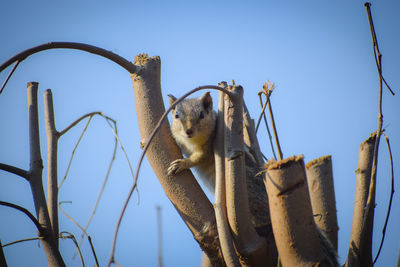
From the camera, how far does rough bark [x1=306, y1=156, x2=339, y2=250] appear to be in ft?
10.6

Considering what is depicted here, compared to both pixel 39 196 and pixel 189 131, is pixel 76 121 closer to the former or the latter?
pixel 39 196

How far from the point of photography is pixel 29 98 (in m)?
3.00

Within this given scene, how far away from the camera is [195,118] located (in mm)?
3635

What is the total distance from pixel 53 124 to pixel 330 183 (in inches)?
102

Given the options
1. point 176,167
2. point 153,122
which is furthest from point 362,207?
point 153,122

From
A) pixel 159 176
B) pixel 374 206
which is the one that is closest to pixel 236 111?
pixel 159 176

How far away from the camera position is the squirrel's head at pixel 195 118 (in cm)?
356

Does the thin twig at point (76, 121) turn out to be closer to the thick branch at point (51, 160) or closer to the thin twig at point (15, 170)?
the thick branch at point (51, 160)

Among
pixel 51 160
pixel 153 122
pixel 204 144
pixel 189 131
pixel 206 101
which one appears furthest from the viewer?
pixel 206 101

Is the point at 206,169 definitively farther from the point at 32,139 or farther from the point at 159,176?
the point at 32,139

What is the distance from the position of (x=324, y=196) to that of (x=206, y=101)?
5.09 feet

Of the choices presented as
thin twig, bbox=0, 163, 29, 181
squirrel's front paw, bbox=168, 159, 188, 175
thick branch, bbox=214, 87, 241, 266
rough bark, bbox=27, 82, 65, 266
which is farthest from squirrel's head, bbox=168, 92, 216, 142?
thin twig, bbox=0, 163, 29, 181

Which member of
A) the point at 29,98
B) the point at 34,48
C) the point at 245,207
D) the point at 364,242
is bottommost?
the point at 364,242

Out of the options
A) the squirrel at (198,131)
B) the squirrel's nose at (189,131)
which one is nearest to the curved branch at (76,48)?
the squirrel's nose at (189,131)
